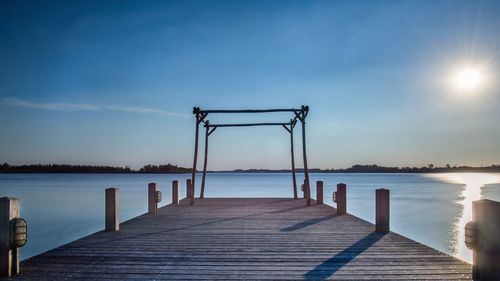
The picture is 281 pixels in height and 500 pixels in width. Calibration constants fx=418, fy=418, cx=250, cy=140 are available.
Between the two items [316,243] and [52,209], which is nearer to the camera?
[316,243]

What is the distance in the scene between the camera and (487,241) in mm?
4512

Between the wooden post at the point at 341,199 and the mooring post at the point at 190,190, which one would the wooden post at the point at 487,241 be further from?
the mooring post at the point at 190,190

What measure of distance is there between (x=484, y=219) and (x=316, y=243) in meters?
2.91

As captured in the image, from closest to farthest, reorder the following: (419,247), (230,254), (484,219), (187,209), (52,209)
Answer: (484,219)
(230,254)
(419,247)
(187,209)
(52,209)

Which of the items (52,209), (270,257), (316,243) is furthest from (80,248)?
(52,209)

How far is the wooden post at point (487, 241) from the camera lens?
14.6 feet

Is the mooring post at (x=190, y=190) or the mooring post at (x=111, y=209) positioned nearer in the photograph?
the mooring post at (x=111, y=209)

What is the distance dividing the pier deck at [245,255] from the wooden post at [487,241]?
0.26 metres

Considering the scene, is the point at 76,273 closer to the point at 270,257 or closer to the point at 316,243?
the point at 270,257

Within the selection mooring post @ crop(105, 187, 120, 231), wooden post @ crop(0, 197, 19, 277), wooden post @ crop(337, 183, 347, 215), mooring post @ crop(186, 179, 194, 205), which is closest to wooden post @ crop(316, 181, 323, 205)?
wooden post @ crop(337, 183, 347, 215)

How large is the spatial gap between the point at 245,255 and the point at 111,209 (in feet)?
11.4

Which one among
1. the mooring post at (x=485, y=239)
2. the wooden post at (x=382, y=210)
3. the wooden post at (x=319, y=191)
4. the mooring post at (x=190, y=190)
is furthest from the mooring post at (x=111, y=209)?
the wooden post at (x=319, y=191)

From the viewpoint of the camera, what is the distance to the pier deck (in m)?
5.00

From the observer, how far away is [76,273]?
5094 millimetres
